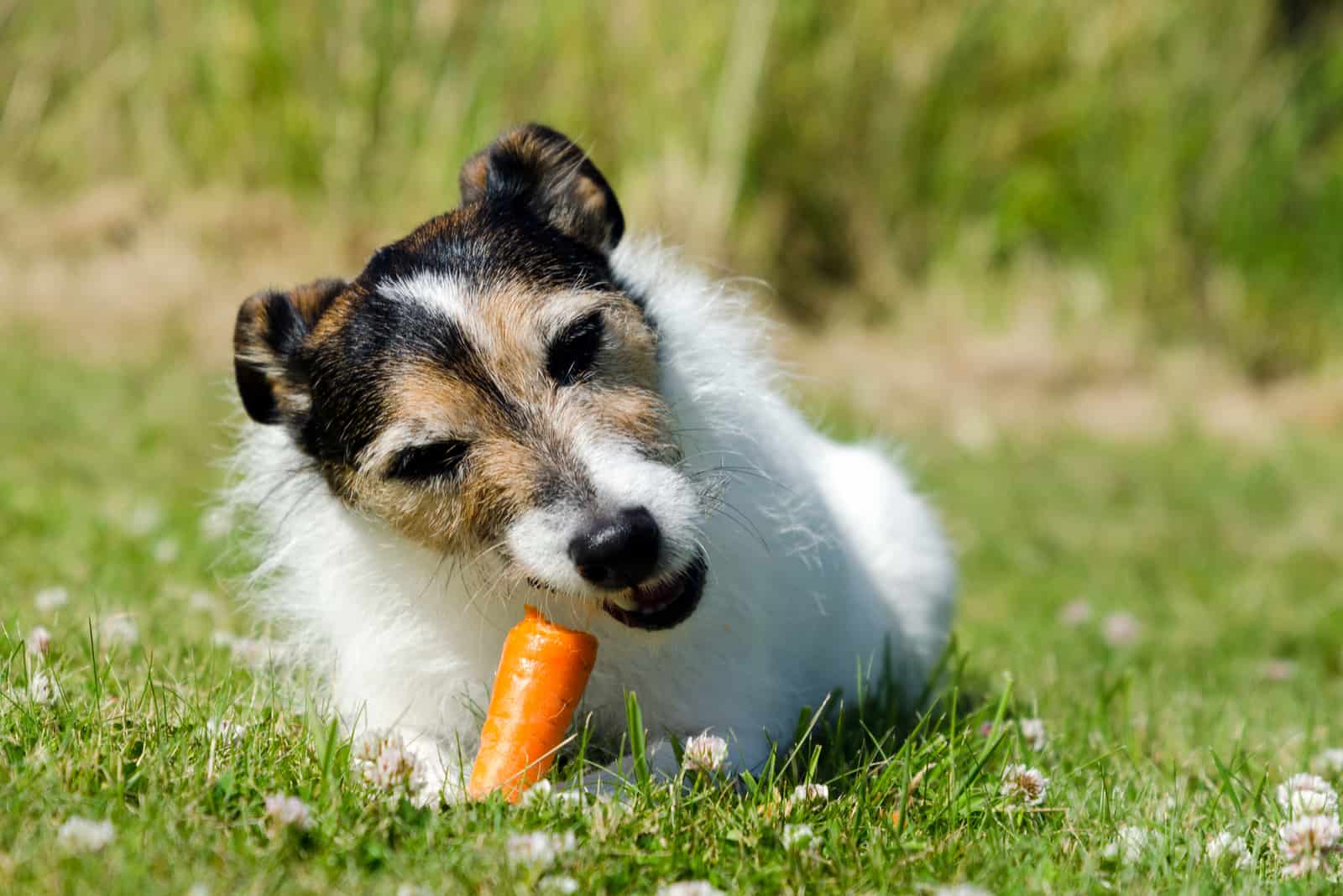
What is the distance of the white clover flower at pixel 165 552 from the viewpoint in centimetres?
565

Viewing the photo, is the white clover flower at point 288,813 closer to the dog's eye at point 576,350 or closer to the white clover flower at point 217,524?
the dog's eye at point 576,350

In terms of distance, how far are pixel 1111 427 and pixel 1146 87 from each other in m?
3.28

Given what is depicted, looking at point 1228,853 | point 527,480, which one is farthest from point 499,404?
point 1228,853

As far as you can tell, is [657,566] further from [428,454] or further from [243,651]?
[243,651]

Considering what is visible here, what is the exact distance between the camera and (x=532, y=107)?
36.4 feet

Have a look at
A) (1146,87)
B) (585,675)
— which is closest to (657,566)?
(585,675)

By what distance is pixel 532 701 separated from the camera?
310 cm

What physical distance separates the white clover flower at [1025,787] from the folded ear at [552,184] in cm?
183

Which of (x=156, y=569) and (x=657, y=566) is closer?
(x=657, y=566)

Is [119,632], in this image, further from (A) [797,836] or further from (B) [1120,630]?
(B) [1120,630]

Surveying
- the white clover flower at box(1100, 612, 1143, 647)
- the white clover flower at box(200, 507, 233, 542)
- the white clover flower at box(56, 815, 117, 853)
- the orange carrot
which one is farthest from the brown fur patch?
the white clover flower at box(1100, 612, 1143, 647)

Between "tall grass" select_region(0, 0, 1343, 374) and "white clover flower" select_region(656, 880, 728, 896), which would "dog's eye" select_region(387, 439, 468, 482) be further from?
"tall grass" select_region(0, 0, 1343, 374)

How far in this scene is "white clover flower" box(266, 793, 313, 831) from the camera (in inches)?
99.0

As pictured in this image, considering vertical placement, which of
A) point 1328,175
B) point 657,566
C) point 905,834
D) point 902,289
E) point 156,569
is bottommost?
point 156,569
